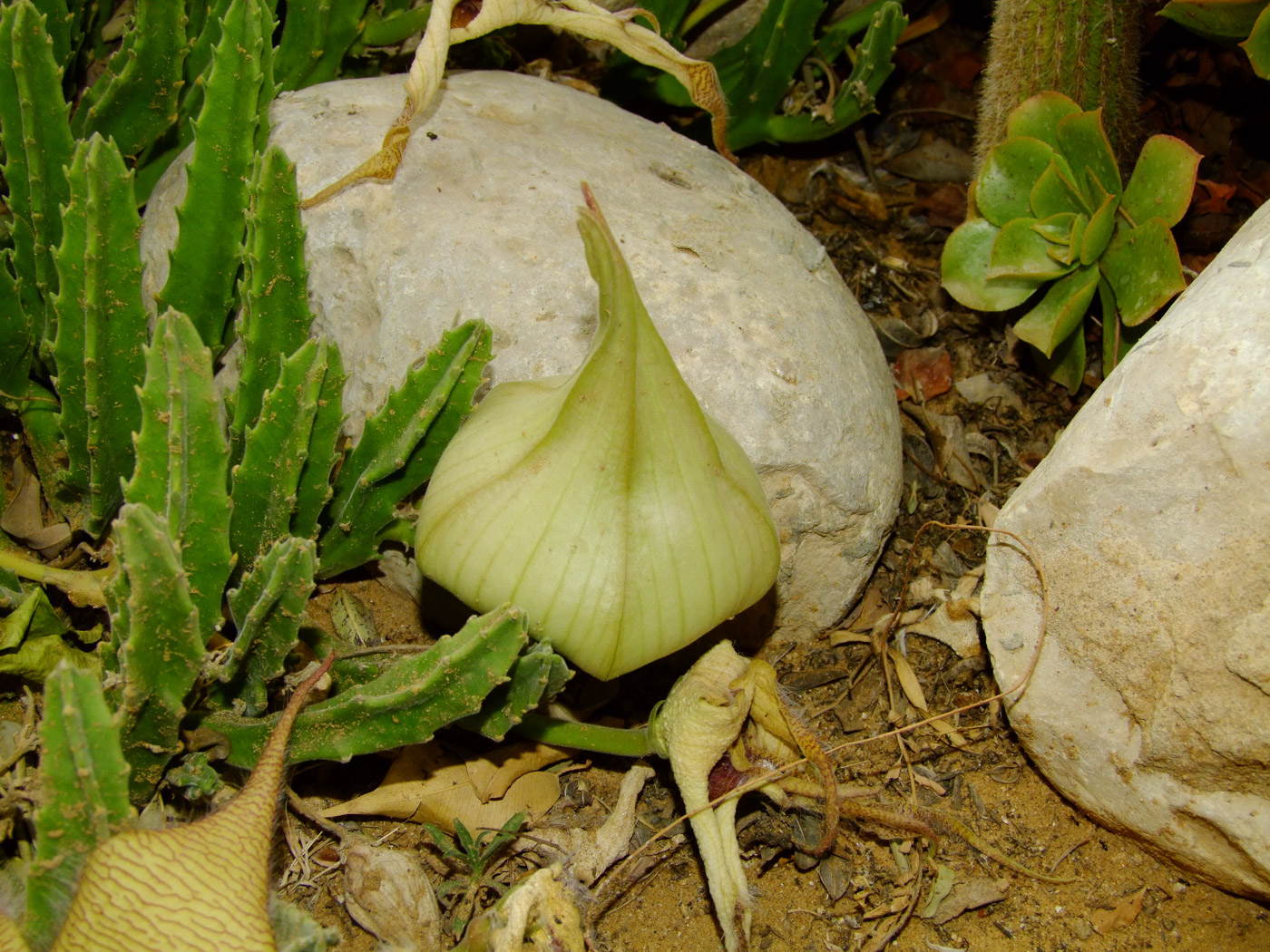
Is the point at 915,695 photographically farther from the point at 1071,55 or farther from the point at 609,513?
the point at 1071,55

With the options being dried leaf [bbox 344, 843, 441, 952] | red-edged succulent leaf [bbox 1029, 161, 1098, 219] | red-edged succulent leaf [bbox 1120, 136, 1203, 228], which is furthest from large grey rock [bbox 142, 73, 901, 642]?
dried leaf [bbox 344, 843, 441, 952]

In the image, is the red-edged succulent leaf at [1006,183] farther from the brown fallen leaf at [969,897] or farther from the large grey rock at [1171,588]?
the brown fallen leaf at [969,897]

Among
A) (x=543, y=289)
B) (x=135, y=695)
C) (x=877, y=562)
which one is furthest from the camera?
(x=877, y=562)

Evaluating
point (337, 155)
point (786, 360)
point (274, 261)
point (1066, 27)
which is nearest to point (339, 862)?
point (274, 261)

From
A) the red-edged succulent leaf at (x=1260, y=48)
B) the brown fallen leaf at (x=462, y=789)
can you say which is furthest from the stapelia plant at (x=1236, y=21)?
the brown fallen leaf at (x=462, y=789)

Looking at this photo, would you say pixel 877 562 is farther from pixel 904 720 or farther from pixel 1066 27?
pixel 1066 27

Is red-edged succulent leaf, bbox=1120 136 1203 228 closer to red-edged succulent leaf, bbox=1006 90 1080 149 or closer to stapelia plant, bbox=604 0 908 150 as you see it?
red-edged succulent leaf, bbox=1006 90 1080 149
